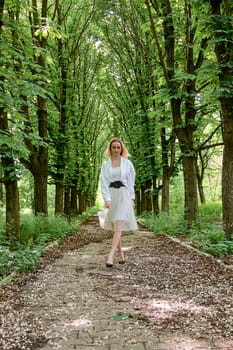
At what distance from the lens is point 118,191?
7855 millimetres

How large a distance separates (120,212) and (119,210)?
4 cm

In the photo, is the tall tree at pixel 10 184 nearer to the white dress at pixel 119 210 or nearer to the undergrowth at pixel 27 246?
the undergrowth at pixel 27 246

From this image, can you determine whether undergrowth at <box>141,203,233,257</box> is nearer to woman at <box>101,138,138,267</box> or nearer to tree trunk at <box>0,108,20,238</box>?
woman at <box>101,138,138,267</box>

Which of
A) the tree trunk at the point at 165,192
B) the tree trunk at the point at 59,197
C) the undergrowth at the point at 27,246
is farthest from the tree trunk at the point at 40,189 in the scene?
the tree trunk at the point at 165,192

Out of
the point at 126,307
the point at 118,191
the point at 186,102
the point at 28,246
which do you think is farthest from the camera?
the point at 186,102

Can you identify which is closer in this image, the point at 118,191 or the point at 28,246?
the point at 118,191

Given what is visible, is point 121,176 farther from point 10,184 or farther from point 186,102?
point 186,102

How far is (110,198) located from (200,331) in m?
4.06

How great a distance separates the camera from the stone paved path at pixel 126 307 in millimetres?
3732

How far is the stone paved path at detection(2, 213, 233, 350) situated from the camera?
373cm

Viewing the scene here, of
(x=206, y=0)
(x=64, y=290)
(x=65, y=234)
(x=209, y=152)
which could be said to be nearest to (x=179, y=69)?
Answer: (x=206, y=0)

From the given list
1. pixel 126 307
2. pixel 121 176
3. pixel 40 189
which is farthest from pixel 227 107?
pixel 40 189

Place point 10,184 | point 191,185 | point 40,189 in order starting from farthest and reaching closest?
point 40,189 < point 191,185 < point 10,184

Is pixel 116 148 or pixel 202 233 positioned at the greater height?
pixel 116 148
